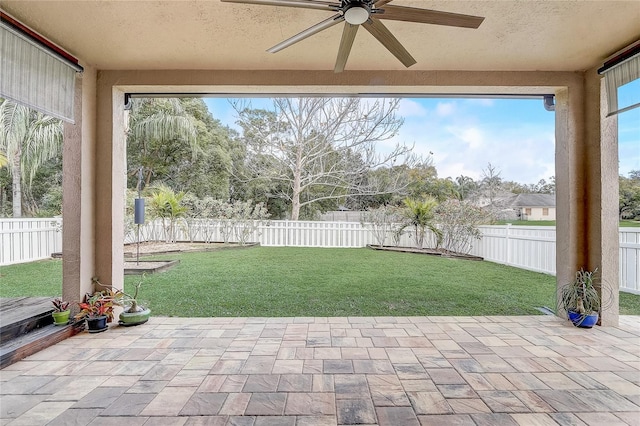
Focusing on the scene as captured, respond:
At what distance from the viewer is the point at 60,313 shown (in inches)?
113

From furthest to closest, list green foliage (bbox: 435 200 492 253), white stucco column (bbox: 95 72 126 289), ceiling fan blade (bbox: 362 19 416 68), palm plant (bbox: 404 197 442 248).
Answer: palm plant (bbox: 404 197 442 248) → green foliage (bbox: 435 200 492 253) → white stucco column (bbox: 95 72 126 289) → ceiling fan blade (bbox: 362 19 416 68)

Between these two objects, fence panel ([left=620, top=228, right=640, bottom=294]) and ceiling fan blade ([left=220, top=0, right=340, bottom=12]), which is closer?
ceiling fan blade ([left=220, top=0, right=340, bottom=12])

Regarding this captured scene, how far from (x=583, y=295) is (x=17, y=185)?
8998mm

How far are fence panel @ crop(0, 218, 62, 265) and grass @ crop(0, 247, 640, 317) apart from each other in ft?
0.79

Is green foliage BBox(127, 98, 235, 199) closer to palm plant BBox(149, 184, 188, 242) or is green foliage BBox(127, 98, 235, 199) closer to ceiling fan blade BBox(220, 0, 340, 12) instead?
palm plant BBox(149, 184, 188, 242)

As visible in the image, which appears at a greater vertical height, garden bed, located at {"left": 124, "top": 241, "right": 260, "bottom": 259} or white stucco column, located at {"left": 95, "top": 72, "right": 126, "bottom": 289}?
white stucco column, located at {"left": 95, "top": 72, "right": 126, "bottom": 289}

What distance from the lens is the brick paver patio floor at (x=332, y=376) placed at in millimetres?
1746

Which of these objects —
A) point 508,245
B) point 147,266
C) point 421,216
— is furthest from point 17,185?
point 508,245

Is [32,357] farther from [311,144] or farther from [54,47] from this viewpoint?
[311,144]

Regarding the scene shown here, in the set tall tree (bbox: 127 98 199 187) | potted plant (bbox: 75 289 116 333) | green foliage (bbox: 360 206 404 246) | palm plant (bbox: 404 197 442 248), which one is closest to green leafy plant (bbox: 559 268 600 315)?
palm plant (bbox: 404 197 442 248)

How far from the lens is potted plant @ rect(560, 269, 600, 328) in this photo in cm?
311

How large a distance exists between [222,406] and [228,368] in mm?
487

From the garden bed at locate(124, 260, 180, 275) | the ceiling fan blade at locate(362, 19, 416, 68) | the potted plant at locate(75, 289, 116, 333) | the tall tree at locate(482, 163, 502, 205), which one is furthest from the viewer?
the tall tree at locate(482, 163, 502, 205)

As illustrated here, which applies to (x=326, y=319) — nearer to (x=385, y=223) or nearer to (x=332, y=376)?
(x=332, y=376)
